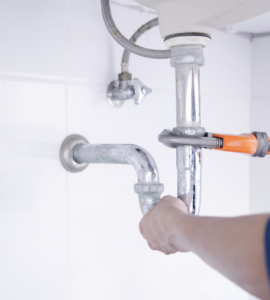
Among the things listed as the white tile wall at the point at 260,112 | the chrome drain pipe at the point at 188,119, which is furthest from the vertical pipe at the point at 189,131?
the white tile wall at the point at 260,112

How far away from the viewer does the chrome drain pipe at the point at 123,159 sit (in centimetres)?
47

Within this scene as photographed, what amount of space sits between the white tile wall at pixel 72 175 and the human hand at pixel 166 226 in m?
0.20

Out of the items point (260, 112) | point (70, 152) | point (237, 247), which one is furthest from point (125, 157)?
point (260, 112)

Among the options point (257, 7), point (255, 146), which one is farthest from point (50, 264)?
point (257, 7)

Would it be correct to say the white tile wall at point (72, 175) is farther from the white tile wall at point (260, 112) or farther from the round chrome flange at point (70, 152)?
the white tile wall at point (260, 112)

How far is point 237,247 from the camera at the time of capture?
0.26 metres

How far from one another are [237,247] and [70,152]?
37 cm

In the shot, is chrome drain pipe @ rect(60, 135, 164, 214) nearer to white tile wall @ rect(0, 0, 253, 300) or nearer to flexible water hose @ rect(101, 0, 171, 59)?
white tile wall @ rect(0, 0, 253, 300)

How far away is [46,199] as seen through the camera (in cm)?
57

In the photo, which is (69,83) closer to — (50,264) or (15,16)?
(15,16)

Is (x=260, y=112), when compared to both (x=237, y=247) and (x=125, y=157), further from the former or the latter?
(x=237, y=247)

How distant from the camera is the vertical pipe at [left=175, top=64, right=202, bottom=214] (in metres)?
0.49

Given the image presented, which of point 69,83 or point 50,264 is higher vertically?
point 69,83

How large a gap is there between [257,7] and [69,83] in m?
0.29
